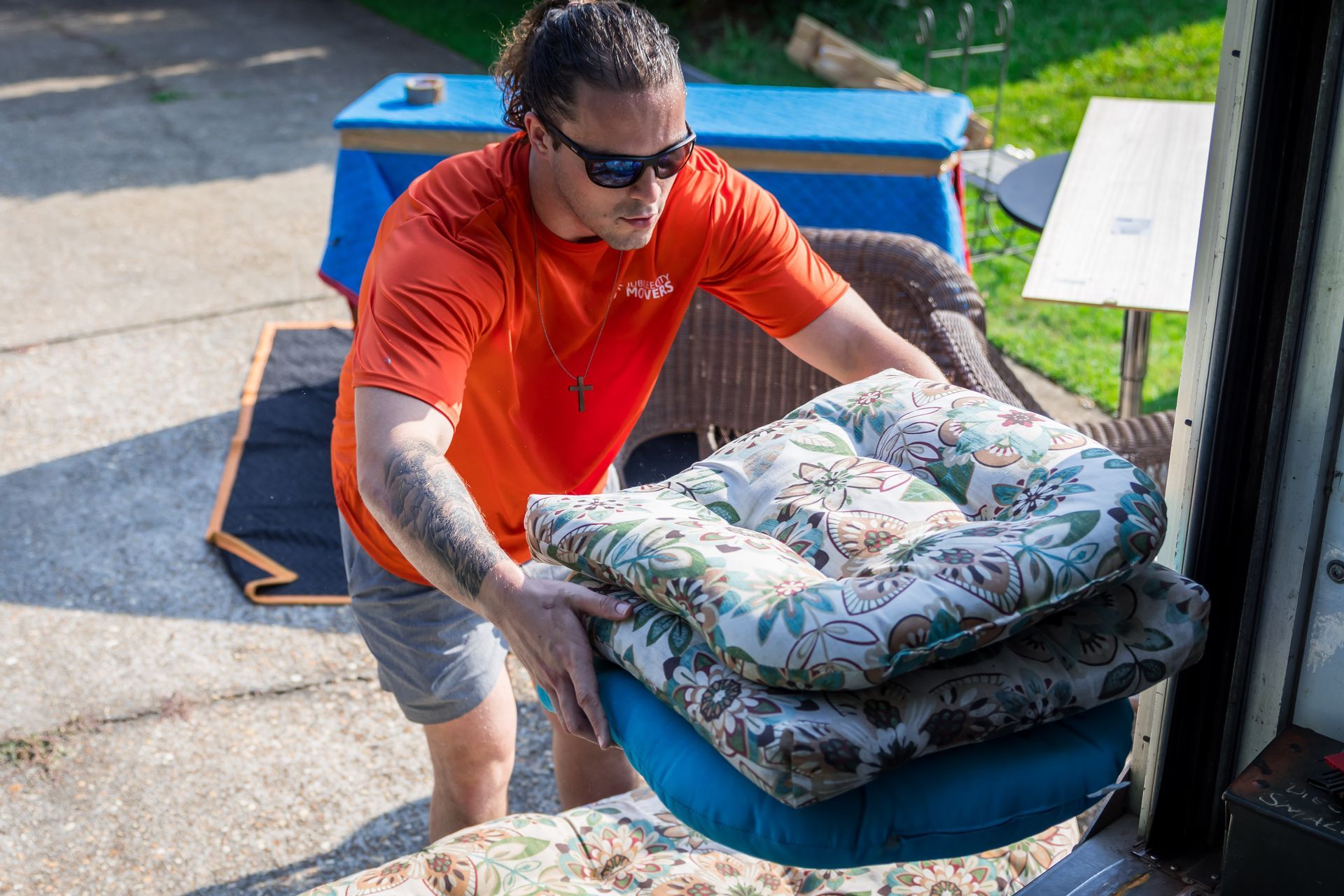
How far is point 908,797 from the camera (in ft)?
4.10

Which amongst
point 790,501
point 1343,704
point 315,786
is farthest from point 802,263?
point 315,786

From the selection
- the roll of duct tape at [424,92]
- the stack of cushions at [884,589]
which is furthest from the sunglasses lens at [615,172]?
the roll of duct tape at [424,92]

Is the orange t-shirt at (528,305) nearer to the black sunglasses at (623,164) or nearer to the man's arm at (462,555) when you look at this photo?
the man's arm at (462,555)

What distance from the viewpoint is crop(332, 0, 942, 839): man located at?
169cm

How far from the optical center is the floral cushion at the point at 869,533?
1.20 m

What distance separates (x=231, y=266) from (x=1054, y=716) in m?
5.67

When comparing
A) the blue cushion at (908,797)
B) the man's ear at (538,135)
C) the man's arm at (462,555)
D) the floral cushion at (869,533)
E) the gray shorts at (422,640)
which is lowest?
the gray shorts at (422,640)

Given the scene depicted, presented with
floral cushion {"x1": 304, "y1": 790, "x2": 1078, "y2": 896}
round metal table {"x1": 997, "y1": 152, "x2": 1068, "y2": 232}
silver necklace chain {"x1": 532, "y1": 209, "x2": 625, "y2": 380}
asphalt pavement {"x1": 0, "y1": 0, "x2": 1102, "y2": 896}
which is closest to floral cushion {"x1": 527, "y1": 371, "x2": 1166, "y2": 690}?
silver necklace chain {"x1": 532, "y1": 209, "x2": 625, "y2": 380}

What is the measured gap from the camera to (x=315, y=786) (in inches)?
117

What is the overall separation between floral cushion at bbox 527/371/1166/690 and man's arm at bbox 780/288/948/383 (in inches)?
15.4

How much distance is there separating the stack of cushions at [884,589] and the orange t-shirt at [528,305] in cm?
55

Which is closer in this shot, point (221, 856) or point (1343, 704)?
point (1343, 704)

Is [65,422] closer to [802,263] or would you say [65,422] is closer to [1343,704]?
[802,263]

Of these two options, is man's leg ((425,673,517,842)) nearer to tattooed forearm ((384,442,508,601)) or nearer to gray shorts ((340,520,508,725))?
gray shorts ((340,520,508,725))
